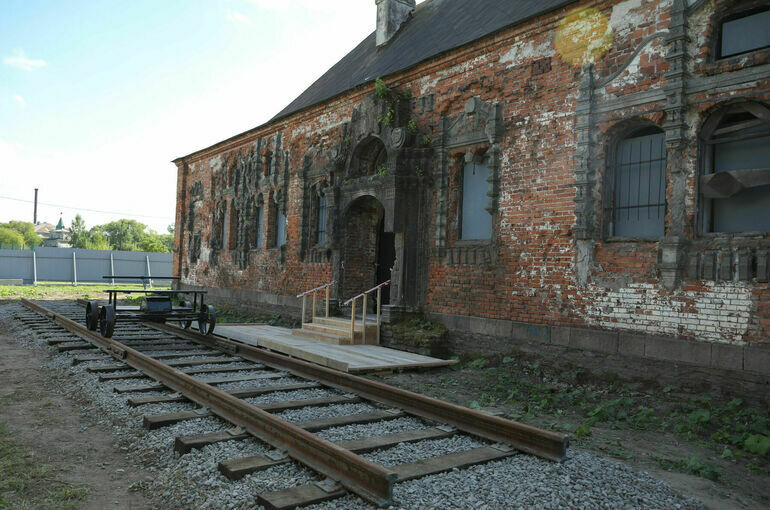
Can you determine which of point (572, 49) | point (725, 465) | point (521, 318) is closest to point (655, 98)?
point (572, 49)

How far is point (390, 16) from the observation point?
1662 cm

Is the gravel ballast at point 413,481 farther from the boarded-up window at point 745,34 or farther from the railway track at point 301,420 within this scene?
the boarded-up window at point 745,34

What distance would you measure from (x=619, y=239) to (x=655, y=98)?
2.01m

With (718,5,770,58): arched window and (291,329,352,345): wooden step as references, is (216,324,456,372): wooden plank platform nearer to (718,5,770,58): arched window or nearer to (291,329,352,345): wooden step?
(291,329,352,345): wooden step

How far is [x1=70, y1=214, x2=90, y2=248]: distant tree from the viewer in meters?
83.5

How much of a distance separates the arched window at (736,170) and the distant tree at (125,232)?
4268 inches

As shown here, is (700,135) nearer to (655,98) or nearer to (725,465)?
(655,98)

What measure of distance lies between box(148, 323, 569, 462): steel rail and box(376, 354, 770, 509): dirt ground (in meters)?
0.84

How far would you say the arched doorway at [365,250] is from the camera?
45.4 feet

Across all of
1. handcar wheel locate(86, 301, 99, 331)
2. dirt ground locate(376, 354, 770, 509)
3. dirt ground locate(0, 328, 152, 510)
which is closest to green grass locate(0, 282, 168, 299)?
handcar wheel locate(86, 301, 99, 331)

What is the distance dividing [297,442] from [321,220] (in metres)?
11.2

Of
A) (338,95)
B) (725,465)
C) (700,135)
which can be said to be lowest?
(725,465)

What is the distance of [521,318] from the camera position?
31.0ft

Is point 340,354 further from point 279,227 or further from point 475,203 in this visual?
point 279,227
